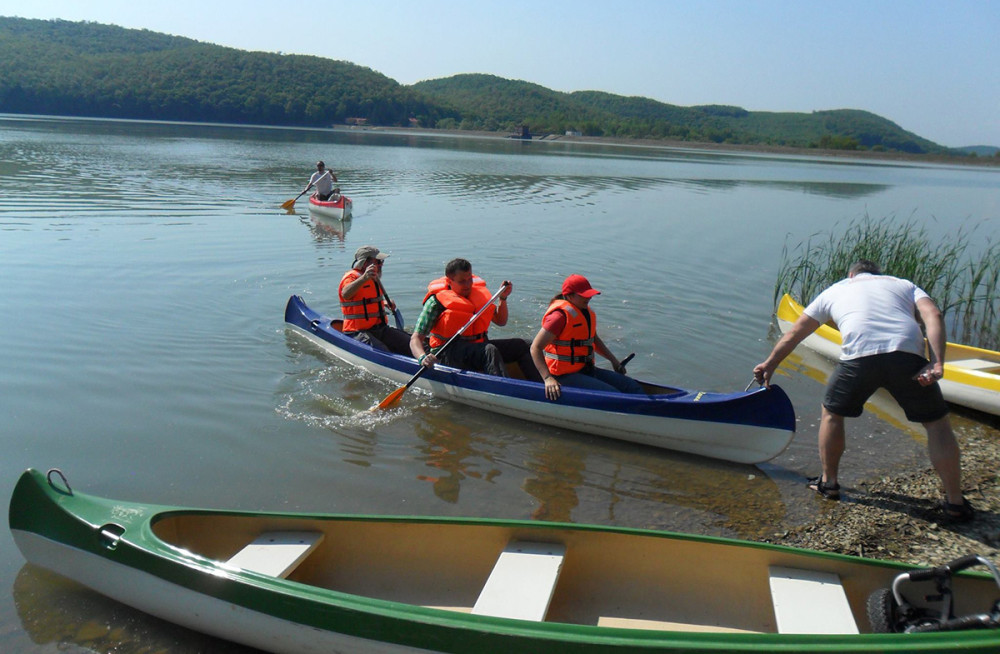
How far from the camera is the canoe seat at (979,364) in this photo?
804 centimetres

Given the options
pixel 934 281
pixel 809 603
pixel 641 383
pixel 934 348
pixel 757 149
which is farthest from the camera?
pixel 757 149

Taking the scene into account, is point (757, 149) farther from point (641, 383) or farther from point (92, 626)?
point (92, 626)

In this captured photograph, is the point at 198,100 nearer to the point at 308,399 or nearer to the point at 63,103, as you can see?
the point at 63,103

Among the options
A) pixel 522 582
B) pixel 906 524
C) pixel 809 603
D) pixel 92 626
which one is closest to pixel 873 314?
pixel 906 524

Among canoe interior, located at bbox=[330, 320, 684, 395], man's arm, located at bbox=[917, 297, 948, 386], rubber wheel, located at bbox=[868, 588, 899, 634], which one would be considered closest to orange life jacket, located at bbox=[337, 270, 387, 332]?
canoe interior, located at bbox=[330, 320, 684, 395]

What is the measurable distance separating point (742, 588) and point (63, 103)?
105m

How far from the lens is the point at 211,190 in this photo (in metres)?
22.3

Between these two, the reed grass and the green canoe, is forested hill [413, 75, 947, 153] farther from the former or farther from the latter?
the green canoe

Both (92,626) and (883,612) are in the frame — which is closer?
(883,612)

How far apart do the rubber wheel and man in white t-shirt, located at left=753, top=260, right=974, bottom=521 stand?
1747mm

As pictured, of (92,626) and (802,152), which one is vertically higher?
(802,152)

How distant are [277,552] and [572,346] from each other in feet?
11.3

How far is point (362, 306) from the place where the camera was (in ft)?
27.4

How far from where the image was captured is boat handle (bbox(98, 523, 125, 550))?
3893 mm
